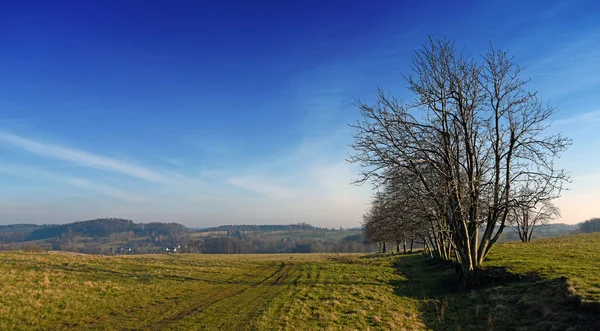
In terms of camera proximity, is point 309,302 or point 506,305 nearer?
point 506,305

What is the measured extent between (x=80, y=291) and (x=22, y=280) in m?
4.21

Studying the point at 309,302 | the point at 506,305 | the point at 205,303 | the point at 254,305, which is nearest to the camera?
the point at 506,305

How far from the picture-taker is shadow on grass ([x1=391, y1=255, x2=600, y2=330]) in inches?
471

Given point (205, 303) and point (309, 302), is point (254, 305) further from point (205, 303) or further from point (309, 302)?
point (309, 302)

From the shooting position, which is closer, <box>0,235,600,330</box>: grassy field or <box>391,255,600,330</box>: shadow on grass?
<box>391,255,600,330</box>: shadow on grass

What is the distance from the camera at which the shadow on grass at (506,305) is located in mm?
11973

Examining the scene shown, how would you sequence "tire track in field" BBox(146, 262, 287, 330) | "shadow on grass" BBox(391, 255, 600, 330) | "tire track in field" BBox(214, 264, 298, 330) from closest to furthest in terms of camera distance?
1. "shadow on grass" BBox(391, 255, 600, 330)
2. "tire track in field" BBox(214, 264, 298, 330)
3. "tire track in field" BBox(146, 262, 287, 330)

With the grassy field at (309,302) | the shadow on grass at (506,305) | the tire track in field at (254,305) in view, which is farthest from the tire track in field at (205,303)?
the shadow on grass at (506,305)

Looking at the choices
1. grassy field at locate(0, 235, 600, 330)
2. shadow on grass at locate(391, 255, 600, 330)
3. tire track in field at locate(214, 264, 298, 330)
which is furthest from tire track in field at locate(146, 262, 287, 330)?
shadow on grass at locate(391, 255, 600, 330)

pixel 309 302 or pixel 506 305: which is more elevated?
pixel 506 305

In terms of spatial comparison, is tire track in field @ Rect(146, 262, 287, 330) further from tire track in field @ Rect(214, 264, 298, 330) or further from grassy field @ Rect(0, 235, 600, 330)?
tire track in field @ Rect(214, 264, 298, 330)

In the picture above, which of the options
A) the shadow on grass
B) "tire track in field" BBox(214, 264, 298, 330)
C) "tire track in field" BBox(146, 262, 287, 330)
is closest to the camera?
the shadow on grass

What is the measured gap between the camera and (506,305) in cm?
1488

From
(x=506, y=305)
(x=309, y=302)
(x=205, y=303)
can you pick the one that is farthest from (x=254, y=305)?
(x=506, y=305)
